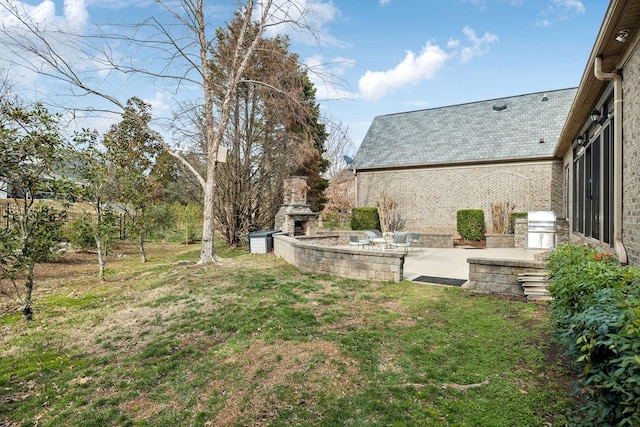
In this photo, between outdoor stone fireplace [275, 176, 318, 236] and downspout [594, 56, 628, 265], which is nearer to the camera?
downspout [594, 56, 628, 265]

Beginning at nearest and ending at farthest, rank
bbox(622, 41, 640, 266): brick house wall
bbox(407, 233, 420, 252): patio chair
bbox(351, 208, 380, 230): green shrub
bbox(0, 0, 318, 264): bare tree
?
bbox(622, 41, 640, 266): brick house wall < bbox(0, 0, 318, 264): bare tree < bbox(407, 233, 420, 252): patio chair < bbox(351, 208, 380, 230): green shrub

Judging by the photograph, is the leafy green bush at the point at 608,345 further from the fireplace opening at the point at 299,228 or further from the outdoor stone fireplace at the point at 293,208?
the fireplace opening at the point at 299,228

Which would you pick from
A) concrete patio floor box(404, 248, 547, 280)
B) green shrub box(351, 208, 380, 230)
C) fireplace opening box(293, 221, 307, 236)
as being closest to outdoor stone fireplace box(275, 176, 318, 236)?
fireplace opening box(293, 221, 307, 236)

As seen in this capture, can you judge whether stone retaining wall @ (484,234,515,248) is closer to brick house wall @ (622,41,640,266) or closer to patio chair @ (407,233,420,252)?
patio chair @ (407,233,420,252)

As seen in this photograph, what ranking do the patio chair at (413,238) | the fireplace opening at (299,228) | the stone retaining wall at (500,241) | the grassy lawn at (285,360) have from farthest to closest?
the stone retaining wall at (500,241) < the fireplace opening at (299,228) < the patio chair at (413,238) < the grassy lawn at (285,360)

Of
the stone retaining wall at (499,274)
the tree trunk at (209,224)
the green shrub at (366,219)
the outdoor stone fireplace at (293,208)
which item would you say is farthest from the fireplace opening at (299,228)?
the stone retaining wall at (499,274)

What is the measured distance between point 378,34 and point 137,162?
38.7 ft

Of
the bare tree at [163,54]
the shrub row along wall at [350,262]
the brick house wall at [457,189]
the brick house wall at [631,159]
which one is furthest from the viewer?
the brick house wall at [457,189]

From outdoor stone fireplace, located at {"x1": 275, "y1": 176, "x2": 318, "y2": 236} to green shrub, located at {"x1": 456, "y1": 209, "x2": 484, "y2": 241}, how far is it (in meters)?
6.95

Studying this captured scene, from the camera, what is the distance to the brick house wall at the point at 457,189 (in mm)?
15172

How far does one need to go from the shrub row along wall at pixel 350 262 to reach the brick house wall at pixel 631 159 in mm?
3301

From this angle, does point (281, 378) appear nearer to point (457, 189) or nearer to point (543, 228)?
point (543, 228)

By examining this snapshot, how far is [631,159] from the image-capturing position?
4324 mm

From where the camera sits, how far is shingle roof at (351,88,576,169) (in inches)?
628
